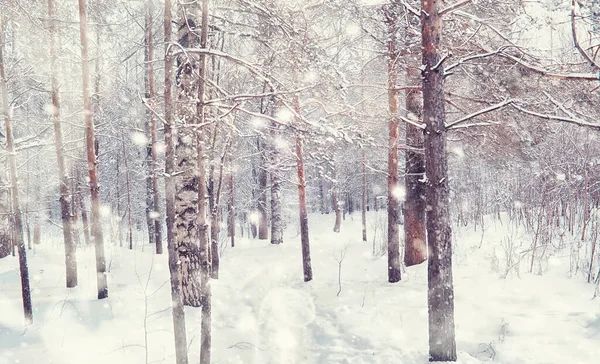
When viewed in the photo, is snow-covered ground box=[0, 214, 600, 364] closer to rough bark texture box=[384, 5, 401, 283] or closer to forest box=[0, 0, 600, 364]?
Answer: forest box=[0, 0, 600, 364]

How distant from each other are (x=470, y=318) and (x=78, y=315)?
24.0ft

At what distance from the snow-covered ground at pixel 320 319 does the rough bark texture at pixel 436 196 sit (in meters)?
0.62

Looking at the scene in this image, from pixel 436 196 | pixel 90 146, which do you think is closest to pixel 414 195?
pixel 436 196

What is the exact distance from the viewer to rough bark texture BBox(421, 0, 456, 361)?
5105 mm

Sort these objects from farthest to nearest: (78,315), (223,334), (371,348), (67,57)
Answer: (67,57), (78,315), (223,334), (371,348)

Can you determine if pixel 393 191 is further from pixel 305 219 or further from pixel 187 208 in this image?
pixel 187 208

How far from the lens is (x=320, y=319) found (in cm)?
727

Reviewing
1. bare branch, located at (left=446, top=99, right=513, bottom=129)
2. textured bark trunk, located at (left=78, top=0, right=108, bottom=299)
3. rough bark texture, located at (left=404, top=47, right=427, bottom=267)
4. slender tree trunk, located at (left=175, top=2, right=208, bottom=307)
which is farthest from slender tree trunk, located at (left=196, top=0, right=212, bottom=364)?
rough bark texture, located at (left=404, top=47, right=427, bottom=267)

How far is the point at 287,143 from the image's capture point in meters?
14.0

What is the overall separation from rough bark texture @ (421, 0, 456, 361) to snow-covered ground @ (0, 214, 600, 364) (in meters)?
0.62

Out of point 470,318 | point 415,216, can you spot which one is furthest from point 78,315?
point 415,216

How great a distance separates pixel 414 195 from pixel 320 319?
423cm

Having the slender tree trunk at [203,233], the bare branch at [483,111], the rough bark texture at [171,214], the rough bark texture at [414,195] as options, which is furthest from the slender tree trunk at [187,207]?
the rough bark texture at [414,195]

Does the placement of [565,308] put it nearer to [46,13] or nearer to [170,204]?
[170,204]
